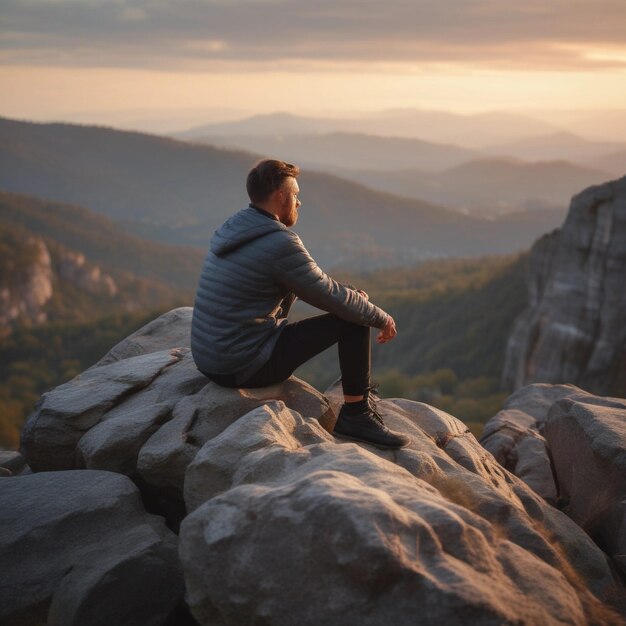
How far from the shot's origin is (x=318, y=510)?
4691 millimetres

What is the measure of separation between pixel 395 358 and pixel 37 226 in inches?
3829

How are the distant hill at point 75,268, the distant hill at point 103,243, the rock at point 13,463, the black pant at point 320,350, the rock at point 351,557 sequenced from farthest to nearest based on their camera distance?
the distant hill at point 103,243 → the distant hill at point 75,268 → the rock at point 13,463 → the black pant at point 320,350 → the rock at point 351,557

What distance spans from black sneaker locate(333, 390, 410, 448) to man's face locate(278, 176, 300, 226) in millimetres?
1996

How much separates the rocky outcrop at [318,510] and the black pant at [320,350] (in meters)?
0.22

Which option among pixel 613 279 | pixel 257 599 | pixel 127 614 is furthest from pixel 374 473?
pixel 613 279

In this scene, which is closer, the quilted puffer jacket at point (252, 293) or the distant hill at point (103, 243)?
the quilted puffer jacket at point (252, 293)

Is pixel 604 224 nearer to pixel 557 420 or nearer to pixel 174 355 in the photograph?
pixel 557 420

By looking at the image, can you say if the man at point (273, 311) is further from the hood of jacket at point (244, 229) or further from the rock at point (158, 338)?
the rock at point (158, 338)

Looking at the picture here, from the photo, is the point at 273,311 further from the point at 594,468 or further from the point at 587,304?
the point at 587,304

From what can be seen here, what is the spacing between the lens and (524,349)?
38469 mm

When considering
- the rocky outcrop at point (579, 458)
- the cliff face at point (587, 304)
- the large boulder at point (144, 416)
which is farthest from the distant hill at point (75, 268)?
the large boulder at point (144, 416)

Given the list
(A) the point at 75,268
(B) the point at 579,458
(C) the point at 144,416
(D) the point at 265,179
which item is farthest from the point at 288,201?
(A) the point at 75,268

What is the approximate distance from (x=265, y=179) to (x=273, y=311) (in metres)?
1.34

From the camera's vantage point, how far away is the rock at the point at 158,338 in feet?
35.6
